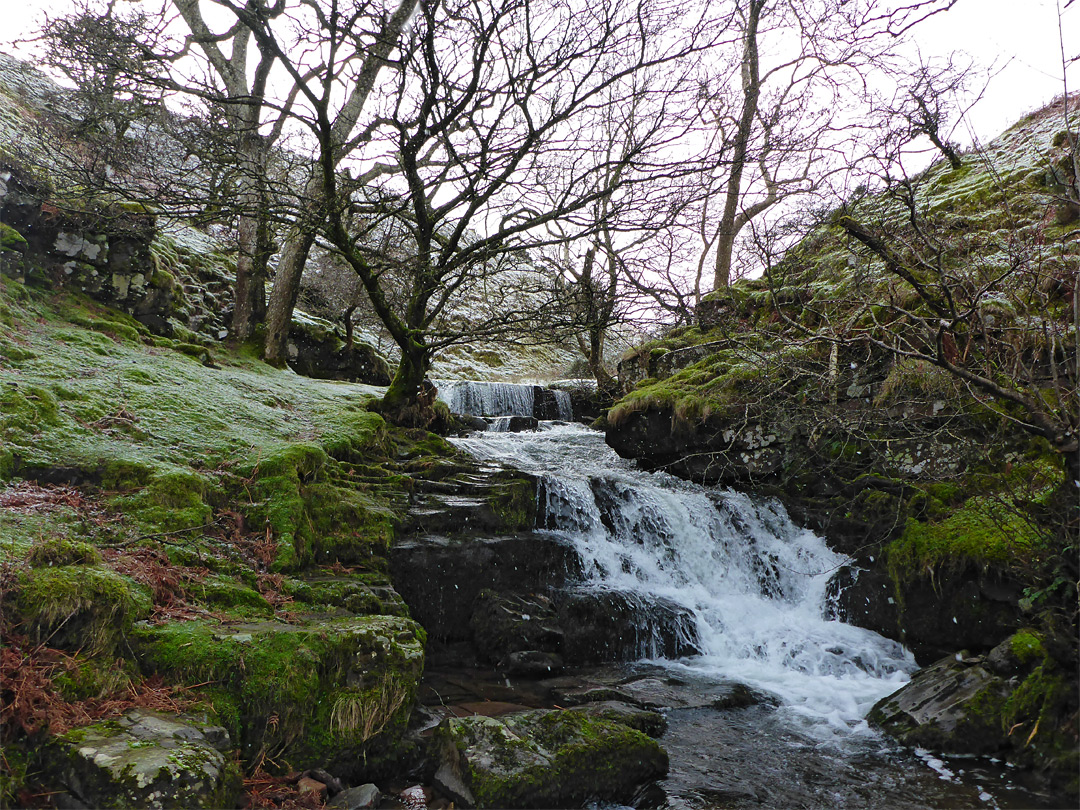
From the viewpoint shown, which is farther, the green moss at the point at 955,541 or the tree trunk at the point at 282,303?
the tree trunk at the point at 282,303

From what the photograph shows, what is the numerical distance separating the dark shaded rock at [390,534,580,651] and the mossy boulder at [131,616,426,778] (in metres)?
2.18

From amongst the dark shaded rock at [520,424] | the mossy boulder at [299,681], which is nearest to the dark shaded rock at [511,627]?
the mossy boulder at [299,681]

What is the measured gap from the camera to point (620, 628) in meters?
6.53

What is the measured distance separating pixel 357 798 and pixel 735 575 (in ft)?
19.8

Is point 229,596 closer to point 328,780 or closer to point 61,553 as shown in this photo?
point 61,553

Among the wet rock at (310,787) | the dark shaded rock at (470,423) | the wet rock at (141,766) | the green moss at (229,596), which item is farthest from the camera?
the dark shaded rock at (470,423)

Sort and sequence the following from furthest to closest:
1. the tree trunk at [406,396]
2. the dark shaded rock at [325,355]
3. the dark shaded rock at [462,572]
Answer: the dark shaded rock at [325,355]
the tree trunk at [406,396]
the dark shaded rock at [462,572]

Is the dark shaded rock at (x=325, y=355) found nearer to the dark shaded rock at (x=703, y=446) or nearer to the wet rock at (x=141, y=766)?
the dark shaded rock at (x=703, y=446)

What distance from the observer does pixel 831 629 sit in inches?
267

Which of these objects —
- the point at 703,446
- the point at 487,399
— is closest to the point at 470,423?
the point at 487,399

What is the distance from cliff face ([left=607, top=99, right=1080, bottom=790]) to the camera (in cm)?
411

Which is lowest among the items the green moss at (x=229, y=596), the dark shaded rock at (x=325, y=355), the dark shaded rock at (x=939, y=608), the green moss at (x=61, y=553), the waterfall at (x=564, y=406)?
the dark shaded rock at (x=939, y=608)

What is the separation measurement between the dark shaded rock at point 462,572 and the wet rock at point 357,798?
2.71m

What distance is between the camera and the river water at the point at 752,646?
3844mm
